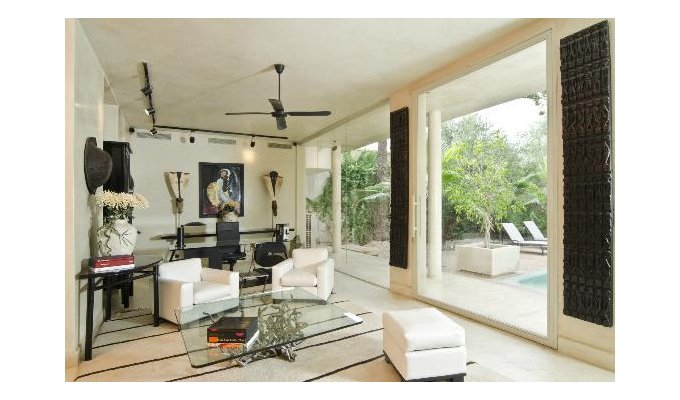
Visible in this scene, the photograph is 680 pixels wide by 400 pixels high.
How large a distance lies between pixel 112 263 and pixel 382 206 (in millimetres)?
3730

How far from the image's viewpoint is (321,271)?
14.8 ft

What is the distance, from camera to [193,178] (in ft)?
26.0

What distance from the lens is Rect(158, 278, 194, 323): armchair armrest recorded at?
361cm

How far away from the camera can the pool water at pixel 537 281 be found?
3487mm

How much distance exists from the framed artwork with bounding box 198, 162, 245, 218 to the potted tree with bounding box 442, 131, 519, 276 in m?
5.08

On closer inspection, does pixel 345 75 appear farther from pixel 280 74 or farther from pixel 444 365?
pixel 444 365

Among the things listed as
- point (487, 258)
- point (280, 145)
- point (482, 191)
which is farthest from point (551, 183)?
point (280, 145)

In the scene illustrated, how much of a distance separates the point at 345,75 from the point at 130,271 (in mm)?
3184

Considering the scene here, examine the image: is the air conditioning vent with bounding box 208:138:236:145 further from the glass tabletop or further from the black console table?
the glass tabletop

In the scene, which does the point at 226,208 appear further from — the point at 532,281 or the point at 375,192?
the point at 532,281

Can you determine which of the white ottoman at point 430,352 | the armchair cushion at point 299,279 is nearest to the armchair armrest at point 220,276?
the armchair cushion at point 299,279

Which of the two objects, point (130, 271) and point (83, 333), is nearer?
point (83, 333)
